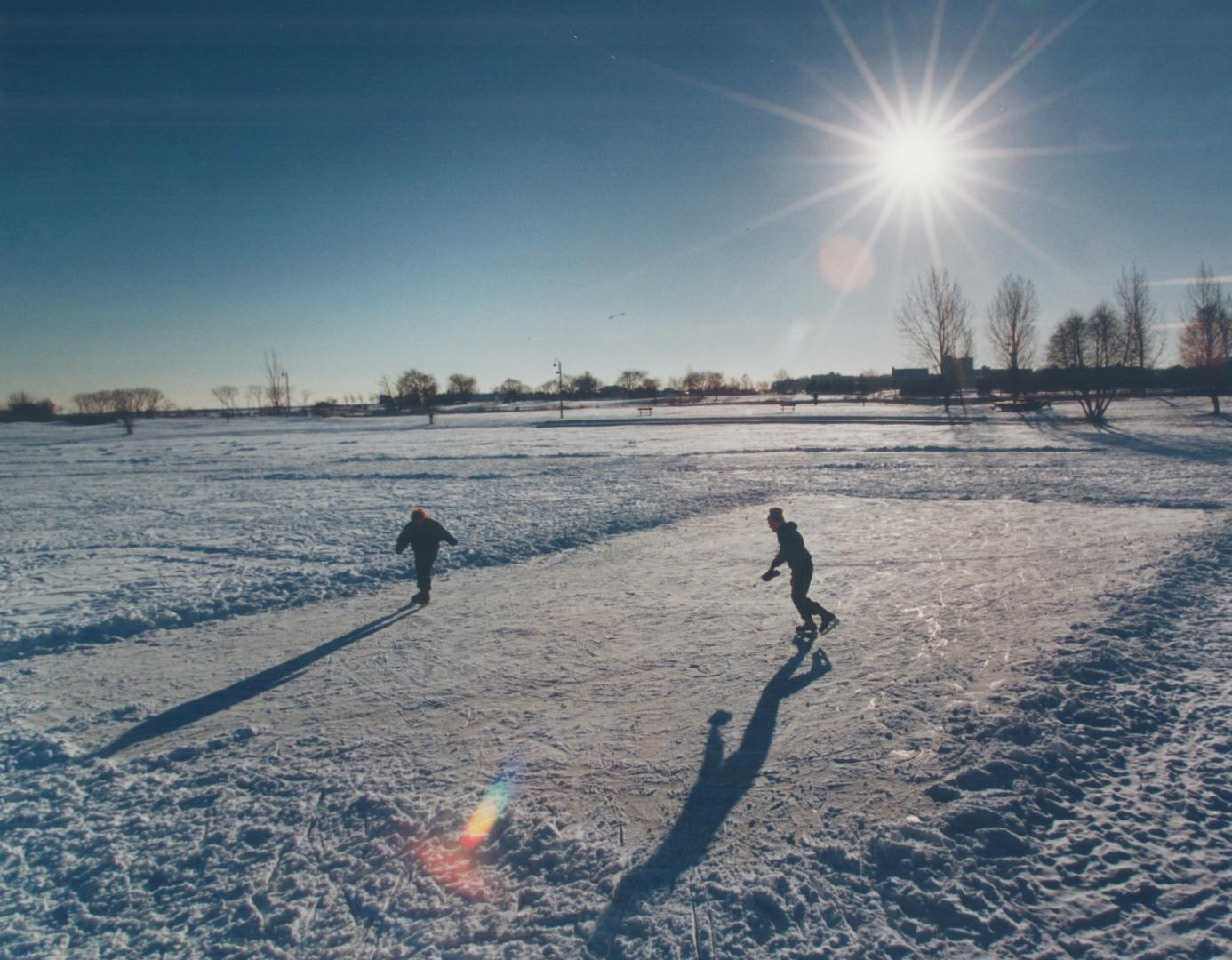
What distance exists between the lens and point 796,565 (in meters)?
6.38

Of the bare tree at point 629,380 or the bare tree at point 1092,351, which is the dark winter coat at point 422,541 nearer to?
the bare tree at point 1092,351

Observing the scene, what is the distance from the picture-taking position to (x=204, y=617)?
7.66 m

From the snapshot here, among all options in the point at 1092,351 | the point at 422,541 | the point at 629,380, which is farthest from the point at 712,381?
the point at 422,541

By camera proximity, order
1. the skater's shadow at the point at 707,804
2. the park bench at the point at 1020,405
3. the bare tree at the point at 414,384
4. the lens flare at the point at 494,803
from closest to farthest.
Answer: the skater's shadow at the point at 707,804 < the lens flare at the point at 494,803 < the park bench at the point at 1020,405 < the bare tree at the point at 414,384

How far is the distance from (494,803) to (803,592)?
3.73m

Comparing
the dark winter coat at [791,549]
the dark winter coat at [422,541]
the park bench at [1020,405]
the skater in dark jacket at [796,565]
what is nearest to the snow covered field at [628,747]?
the skater in dark jacket at [796,565]

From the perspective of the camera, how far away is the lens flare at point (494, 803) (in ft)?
12.1

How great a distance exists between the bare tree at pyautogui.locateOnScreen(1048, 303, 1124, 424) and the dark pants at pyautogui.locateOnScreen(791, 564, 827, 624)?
129ft

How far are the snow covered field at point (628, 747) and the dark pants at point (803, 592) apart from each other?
365mm

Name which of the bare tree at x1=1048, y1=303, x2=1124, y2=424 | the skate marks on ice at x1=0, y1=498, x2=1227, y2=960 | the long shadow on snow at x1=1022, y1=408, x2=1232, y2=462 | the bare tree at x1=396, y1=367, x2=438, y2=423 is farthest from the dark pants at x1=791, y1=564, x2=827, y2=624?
the bare tree at x1=396, y1=367, x2=438, y2=423

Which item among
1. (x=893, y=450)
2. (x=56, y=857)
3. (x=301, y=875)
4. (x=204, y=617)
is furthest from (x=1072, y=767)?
(x=893, y=450)

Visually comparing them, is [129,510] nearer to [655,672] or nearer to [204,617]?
[204,617]

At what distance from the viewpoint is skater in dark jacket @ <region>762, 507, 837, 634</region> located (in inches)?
248

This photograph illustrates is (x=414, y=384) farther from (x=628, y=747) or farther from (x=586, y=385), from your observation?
(x=628, y=747)
